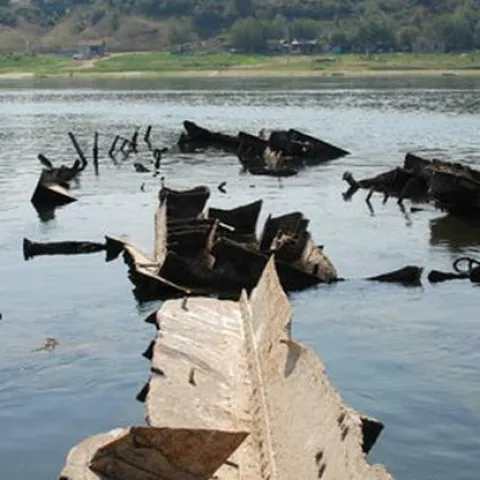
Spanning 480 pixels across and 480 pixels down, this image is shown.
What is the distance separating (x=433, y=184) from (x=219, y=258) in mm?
14951

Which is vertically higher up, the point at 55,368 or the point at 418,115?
the point at 55,368

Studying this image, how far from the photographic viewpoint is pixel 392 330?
2439 cm

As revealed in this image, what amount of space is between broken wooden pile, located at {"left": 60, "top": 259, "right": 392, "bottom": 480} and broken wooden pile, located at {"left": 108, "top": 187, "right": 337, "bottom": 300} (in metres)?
6.16

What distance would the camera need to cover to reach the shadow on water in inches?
1414

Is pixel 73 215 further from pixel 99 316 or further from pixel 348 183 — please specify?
pixel 99 316

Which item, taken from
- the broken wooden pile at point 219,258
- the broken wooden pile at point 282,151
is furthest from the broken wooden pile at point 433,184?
the broken wooden pile at point 219,258

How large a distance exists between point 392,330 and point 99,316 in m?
6.76

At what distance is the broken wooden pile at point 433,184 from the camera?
39969 millimetres

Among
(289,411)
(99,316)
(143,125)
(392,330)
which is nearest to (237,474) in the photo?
(289,411)

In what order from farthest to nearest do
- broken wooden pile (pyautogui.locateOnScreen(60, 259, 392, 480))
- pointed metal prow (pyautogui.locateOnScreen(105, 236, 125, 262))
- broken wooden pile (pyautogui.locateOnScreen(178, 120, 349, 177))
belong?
broken wooden pile (pyautogui.locateOnScreen(178, 120, 349, 177)) → pointed metal prow (pyautogui.locateOnScreen(105, 236, 125, 262)) → broken wooden pile (pyautogui.locateOnScreen(60, 259, 392, 480))

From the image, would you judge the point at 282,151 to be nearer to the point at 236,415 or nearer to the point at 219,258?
the point at 219,258

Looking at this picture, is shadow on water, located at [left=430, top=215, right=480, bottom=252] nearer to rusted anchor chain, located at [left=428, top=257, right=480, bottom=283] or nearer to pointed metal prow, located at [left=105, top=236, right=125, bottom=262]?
rusted anchor chain, located at [left=428, top=257, right=480, bottom=283]

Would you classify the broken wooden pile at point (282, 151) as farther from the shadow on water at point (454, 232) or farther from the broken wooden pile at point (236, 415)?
the broken wooden pile at point (236, 415)

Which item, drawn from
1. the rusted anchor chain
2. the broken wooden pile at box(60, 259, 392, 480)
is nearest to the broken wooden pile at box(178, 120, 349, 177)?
the rusted anchor chain
